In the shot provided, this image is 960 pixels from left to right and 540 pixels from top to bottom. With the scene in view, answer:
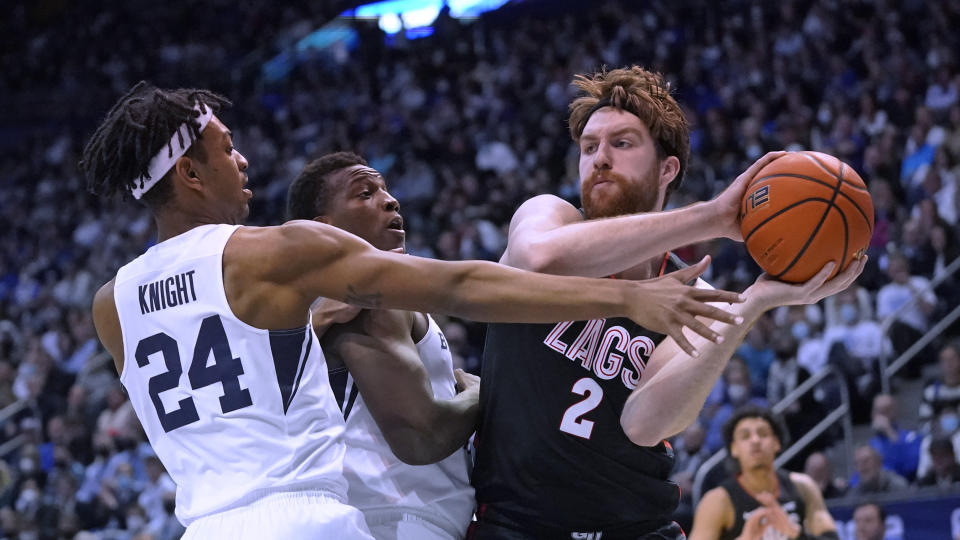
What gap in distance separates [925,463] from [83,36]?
21.2m

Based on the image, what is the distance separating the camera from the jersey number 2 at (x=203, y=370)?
3068 millimetres

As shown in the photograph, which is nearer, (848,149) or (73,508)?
(848,149)

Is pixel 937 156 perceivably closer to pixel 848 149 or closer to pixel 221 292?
pixel 848 149

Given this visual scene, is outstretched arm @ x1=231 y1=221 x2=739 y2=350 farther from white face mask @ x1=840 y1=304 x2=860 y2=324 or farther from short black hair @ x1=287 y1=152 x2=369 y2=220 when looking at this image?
white face mask @ x1=840 y1=304 x2=860 y2=324

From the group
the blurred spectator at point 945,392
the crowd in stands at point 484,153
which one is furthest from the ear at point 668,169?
the blurred spectator at point 945,392

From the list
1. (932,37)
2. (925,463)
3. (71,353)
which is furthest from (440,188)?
(925,463)

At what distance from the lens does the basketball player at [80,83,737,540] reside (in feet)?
9.80

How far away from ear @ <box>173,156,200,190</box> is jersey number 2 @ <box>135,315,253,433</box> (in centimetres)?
46

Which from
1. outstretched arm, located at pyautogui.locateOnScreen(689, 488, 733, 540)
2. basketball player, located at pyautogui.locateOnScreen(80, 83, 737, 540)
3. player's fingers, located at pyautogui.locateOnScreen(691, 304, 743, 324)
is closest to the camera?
player's fingers, located at pyautogui.locateOnScreen(691, 304, 743, 324)

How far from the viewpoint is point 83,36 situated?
24.4m

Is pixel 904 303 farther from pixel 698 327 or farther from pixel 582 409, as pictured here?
pixel 698 327

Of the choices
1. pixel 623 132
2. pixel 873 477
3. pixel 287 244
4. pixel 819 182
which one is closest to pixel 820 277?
pixel 819 182

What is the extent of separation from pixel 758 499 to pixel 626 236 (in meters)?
4.07

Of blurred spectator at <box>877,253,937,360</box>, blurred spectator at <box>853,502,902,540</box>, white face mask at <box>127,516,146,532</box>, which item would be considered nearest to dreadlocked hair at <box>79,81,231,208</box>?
blurred spectator at <box>853,502,902,540</box>
